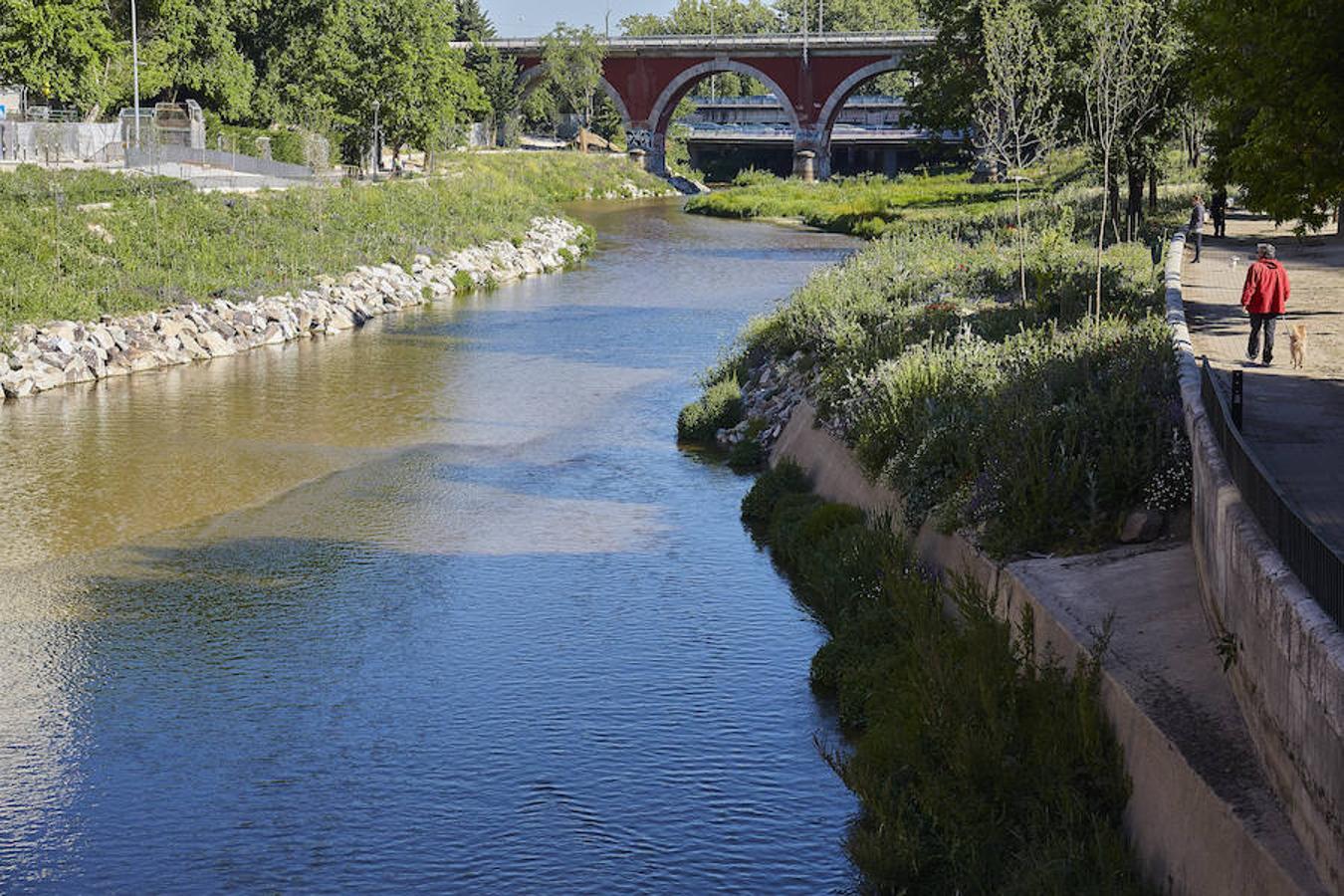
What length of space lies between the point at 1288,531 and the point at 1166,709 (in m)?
1.88

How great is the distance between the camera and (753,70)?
116 meters

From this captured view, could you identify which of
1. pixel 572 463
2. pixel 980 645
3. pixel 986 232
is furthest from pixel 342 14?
pixel 980 645

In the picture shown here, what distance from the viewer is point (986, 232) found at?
46.2 meters

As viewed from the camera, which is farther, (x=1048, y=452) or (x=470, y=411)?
(x=470, y=411)

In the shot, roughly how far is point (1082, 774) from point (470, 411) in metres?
22.1

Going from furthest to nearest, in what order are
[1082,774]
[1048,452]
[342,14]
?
[342,14], [1048,452], [1082,774]

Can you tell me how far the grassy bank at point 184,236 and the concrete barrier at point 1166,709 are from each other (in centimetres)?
2864

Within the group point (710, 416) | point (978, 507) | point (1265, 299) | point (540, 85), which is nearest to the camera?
point (978, 507)

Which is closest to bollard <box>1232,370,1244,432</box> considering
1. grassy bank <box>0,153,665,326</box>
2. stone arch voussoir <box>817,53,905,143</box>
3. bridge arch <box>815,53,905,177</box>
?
grassy bank <box>0,153,665,326</box>

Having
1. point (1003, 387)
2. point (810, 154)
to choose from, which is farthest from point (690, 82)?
point (1003, 387)

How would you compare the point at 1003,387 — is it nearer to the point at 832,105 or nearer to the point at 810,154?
the point at 810,154

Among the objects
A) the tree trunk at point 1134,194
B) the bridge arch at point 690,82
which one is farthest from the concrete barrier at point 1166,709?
the bridge arch at point 690,82

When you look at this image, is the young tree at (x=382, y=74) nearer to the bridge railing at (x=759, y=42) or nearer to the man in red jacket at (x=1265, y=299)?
the bridge railing at (x=759, y=42)

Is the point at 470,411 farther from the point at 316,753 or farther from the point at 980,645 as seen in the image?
the point at 980,645
